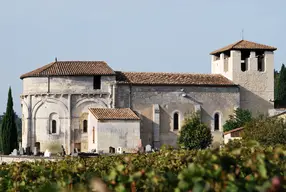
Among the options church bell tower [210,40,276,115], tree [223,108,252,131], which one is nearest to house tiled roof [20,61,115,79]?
tree [223,108,252,131]

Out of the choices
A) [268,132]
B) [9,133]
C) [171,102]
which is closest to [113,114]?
[171,102]

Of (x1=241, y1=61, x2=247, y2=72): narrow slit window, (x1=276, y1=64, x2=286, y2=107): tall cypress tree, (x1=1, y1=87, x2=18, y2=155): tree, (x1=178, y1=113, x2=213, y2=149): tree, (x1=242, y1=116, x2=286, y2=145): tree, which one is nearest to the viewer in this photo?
(x1=242, y1=116, x2=286, y2=145): tree

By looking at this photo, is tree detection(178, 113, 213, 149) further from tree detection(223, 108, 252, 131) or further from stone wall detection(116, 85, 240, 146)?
tree detection(223, 108, 252, 131)

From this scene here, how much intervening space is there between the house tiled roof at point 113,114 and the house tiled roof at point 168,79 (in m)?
2.48

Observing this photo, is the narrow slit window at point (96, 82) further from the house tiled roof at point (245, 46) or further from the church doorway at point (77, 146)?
the house tiled roof at point (245, 46)

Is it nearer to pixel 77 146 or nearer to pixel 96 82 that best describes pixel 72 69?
pixel 96 82

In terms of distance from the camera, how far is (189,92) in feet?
162

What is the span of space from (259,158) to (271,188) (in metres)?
1.47

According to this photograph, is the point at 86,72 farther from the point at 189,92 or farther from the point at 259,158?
the point at 259,158

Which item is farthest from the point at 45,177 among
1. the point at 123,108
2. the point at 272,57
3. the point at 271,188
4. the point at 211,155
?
the point at 272,57

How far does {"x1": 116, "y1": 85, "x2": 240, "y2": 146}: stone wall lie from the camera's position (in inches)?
1880

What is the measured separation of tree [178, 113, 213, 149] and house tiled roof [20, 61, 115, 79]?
7046mm

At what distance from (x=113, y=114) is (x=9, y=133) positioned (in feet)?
30.8

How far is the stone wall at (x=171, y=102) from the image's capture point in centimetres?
4775
